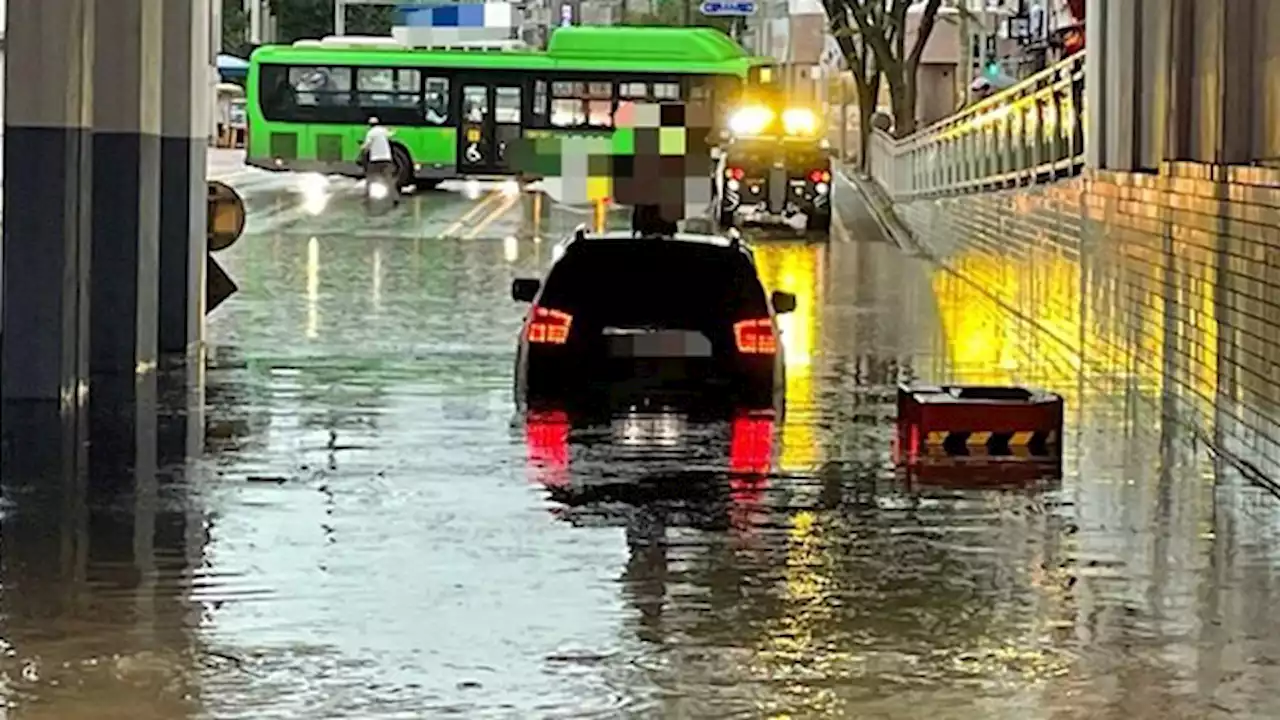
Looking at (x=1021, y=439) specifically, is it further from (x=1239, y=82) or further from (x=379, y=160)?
(x=379, y=160)

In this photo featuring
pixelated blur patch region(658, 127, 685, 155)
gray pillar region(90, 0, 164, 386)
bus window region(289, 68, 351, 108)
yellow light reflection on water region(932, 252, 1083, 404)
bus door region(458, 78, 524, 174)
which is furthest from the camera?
bus window region(289, 68, 351, 108)

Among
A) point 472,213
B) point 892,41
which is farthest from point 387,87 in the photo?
point 892,41

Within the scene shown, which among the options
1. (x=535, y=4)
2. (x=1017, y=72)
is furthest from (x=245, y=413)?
(x=535, y=4)

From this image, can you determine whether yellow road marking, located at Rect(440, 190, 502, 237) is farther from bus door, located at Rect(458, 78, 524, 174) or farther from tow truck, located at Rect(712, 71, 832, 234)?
tow truck, located at Rect(712, 71, 832, 234)

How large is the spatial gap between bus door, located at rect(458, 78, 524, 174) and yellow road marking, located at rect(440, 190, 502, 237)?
2.80 ft

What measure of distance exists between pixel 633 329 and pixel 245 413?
8.01 ft

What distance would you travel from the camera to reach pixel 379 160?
1921 inches

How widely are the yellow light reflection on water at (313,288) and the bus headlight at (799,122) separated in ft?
39.6

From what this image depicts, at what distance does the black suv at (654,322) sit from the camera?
15.6m

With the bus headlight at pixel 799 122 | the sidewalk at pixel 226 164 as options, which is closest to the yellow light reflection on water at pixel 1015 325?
the bus headlight at pixel 799 122

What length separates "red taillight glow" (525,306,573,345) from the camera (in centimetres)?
1584

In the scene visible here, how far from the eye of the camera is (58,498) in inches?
479

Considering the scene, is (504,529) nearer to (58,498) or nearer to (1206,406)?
(58,498)

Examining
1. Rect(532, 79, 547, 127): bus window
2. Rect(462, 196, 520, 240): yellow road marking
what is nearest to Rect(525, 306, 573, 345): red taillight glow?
Rect(462, 196, 520, 240): yellow road marking
